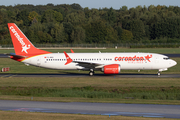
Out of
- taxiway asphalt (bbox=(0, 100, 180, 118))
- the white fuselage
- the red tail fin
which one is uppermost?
the red tail fin

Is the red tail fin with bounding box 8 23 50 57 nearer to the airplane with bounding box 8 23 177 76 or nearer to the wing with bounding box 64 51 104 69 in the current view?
the airplane with bounding box 8 23 177 76

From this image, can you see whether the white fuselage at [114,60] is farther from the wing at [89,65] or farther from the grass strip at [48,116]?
the grass strip at [48,116]

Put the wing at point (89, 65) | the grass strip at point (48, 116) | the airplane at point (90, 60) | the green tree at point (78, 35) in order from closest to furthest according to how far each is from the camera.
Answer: the grass strip at point (48, 116)
the wing at point (89, 65)
the airplane at point (90, 60)
the green tree at point (78, 35)

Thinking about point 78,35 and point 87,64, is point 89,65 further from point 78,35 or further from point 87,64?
point 78,35

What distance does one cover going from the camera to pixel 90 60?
135ft

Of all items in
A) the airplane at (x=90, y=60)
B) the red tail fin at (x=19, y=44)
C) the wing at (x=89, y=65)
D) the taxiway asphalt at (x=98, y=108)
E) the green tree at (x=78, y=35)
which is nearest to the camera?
the taxiway asphalt at (x=98, y=108)

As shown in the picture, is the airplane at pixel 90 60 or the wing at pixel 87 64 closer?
the wing at pixel 87 64

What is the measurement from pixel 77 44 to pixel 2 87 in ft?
367

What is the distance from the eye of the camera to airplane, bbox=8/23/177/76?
4012cm

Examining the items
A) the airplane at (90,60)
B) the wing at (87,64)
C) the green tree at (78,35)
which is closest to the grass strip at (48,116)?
the airplane at (90,60)

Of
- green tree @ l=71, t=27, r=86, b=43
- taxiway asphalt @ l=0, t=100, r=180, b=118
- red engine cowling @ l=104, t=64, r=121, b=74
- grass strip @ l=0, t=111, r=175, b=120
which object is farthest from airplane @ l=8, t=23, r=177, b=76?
green tree @ l=71, t=27, r=86, b=43

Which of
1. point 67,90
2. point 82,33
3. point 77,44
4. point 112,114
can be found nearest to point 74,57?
point 67,90

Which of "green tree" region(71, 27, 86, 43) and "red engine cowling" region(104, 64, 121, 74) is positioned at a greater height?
"green tree" region(71, 27, 86, 43)

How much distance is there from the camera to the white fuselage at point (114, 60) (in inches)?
1581
